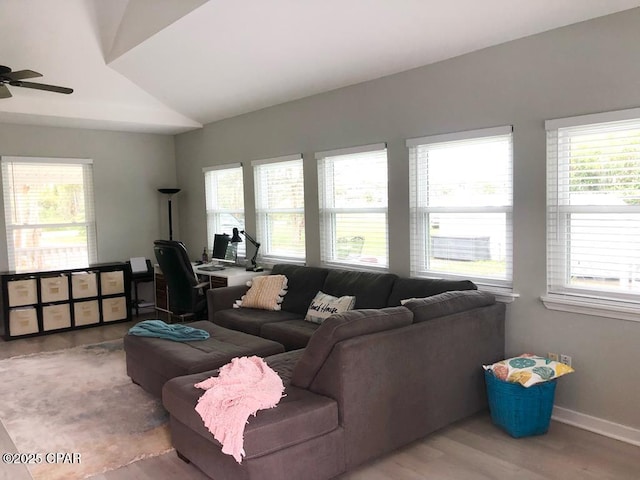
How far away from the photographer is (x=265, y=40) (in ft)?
13.5

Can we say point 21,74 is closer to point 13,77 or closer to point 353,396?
point 13,77

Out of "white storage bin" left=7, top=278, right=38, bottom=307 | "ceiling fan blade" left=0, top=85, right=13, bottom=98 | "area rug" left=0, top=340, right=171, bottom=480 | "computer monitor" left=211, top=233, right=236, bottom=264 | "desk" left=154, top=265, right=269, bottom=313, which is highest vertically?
"ceiling fan blade" left=0, top=85, right=13, bottom=98

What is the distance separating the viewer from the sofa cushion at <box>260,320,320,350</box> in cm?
391

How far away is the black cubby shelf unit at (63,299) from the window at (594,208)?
16.0ft

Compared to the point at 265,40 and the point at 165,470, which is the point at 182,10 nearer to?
the point at 265,40

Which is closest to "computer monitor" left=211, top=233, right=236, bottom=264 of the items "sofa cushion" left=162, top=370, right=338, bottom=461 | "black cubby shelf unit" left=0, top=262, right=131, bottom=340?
"black cubby shelf unit" left=0, top=262, right=131, bottom=340

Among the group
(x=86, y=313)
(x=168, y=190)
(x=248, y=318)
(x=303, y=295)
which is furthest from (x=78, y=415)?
(x=168, y=190)

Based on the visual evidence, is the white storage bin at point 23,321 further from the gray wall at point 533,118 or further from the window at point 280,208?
the gray wall at point 533,118

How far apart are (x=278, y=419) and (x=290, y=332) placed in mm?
1667

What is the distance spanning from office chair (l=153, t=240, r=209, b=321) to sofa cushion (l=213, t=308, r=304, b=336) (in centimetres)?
45

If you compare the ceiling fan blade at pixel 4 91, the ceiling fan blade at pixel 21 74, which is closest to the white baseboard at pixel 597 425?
the ceiling fan blade at pixel 21 74

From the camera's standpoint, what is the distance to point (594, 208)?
3.15m

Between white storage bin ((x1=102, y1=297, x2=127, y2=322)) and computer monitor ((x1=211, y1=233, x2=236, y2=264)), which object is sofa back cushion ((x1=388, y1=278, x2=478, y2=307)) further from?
white storage bin ((x1=102, y1=297, x2=127, y2=322))

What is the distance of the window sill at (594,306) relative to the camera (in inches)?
118
